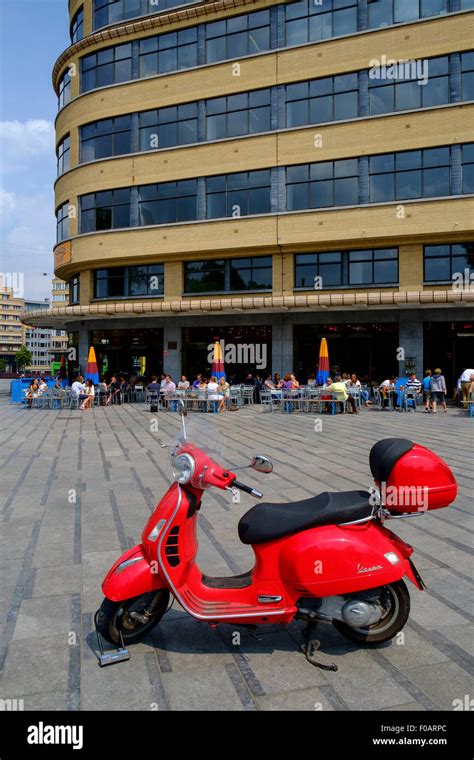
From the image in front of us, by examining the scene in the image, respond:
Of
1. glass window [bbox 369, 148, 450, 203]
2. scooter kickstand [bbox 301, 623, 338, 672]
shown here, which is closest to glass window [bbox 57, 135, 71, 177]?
glass window [bbox 369, 148, 450, 203]

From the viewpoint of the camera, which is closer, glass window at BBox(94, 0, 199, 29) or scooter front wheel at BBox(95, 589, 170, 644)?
scooter front wheel at BBox(95, 589, 170, 644)

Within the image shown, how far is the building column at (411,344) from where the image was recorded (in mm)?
25344

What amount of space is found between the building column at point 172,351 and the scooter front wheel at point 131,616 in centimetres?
2601

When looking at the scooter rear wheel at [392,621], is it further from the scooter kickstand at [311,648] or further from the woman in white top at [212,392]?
the woman in white top at [212,392]

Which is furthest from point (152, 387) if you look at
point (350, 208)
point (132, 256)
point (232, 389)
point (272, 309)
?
point (350, 208)

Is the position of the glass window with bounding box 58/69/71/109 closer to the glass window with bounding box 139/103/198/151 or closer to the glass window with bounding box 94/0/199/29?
the glass window with bounding box 94/0/199/29

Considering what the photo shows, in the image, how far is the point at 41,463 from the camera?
33.4ft

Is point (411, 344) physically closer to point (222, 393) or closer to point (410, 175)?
point (410, 175)

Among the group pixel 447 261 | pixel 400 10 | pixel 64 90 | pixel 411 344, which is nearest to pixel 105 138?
pixel 64 90

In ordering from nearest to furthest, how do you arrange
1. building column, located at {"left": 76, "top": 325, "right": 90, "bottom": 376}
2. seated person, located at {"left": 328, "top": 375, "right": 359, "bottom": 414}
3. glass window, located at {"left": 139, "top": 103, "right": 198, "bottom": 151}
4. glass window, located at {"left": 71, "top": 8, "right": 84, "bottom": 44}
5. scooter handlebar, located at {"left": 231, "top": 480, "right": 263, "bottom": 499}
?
scooter handlebar, located at {"left": 231, "top": 480, "right": 263, "bottom": 499}
seated person, located at {"left": 328, "top": 375, "right": 359, "bottom": 414}
glass window, located at {"left": 139, "top": 103, "right": 198, "bottom": 151}
building column, located at {"left": 76, "top": 325, "right": 90, "bottom": 376}
glass window, located at {"left": 71, "top": 8, "right": 84, "bottom": 44}

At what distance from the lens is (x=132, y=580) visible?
3516 millimetres

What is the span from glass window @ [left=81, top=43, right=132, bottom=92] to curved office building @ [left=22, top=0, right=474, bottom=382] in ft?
0.30

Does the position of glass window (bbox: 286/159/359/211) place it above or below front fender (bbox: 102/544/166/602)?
above

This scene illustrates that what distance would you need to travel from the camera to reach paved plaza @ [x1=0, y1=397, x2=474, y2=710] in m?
3.17
